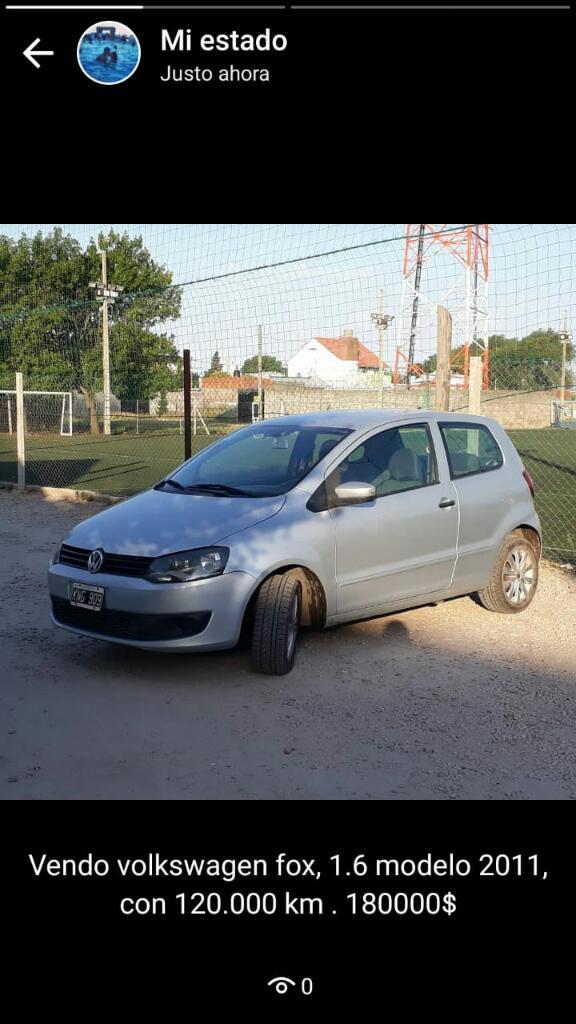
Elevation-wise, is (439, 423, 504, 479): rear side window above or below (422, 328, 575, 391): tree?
below

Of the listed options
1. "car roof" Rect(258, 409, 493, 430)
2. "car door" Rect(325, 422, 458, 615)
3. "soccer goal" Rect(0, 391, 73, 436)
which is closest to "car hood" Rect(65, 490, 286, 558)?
"car door" Rect(325, 422, 458, 615)

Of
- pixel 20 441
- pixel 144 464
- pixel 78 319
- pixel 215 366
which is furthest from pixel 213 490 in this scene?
pixel 78 319

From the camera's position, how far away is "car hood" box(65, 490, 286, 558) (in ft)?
17.9

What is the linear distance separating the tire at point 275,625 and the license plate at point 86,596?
36.7 inches

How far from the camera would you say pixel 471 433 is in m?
7.16

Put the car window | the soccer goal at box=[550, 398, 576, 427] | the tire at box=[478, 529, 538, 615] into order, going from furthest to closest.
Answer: the soccer goal at box=[550, 398, 576, 427]
the tire at box=[478, 529, 538, 615]
the car window

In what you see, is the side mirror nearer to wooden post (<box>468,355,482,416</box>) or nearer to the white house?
wooden post (<box>468,355,482,416</box>)

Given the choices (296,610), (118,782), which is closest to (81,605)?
(296,610)

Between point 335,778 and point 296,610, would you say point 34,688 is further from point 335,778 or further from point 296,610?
point 335,778

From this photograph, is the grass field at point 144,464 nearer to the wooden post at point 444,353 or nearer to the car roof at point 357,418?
the wooden post at point 444,353

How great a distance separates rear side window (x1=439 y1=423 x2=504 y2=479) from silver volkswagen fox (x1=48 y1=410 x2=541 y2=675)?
0.04 ft

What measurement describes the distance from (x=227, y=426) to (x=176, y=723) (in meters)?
20.0

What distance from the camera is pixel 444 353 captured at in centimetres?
974

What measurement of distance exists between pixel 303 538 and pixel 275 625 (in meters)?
0.60
